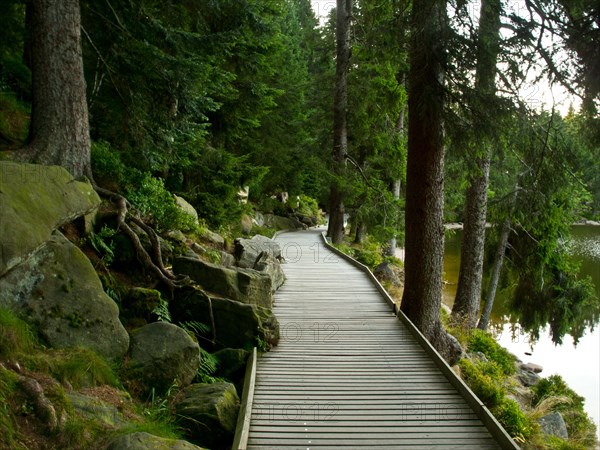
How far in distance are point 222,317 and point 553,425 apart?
21.3 feet

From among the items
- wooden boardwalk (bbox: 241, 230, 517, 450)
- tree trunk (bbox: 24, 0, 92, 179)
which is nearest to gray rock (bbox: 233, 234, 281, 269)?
wooden boardwalk (bbox: 241, 230, 517, 450)

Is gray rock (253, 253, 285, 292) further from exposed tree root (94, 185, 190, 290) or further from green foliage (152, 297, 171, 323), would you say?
green foliage (152, 297, 171, 323)

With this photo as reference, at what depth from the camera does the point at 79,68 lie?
6.44m

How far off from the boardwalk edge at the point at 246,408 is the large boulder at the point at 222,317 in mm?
424

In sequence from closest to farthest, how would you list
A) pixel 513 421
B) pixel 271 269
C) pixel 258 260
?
pixel 513 421, pixel 271 269, pixel 258 260

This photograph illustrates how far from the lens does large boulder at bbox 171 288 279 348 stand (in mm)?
6176

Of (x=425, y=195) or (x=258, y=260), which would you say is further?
(x=258, y=260)

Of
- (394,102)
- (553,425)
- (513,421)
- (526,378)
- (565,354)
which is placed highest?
(394,102)

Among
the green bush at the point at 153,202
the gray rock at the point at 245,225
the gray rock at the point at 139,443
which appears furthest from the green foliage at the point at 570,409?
the gray rock at the point at 245,225

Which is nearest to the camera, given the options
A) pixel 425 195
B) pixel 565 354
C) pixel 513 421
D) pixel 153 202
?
pixel 513 421

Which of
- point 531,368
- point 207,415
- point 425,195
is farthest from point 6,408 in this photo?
point 531,368

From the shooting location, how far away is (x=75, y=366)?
12.3 feet

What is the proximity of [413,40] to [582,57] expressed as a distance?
2555 mm

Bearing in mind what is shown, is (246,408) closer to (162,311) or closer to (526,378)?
(162,311)
